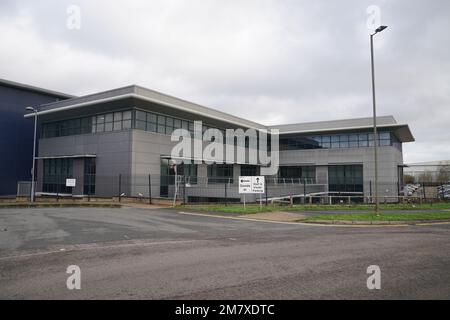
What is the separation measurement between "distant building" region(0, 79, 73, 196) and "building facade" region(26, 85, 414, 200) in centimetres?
335

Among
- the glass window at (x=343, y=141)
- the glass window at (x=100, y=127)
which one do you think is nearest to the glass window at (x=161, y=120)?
the glass window at (x=100, y=127)

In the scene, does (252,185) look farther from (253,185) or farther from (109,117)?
(109,117)

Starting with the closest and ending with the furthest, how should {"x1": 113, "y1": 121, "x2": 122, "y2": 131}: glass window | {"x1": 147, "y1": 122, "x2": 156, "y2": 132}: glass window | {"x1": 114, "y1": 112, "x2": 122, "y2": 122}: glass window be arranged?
{"x1": 113, "y1": 121, "x2": 122, "y2": 131}: glass window, {"x1": 114, "y1": 112, "x2": 122, "y2": 122}: glass window, {"x1": 147, "y1": 122, "x2": 156, "y2": 132}: glass window

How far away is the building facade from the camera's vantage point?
99.3 ft

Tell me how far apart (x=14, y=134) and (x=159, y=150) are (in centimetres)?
1906

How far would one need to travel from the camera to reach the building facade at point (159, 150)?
3028 centimetres

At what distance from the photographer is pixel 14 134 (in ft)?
128

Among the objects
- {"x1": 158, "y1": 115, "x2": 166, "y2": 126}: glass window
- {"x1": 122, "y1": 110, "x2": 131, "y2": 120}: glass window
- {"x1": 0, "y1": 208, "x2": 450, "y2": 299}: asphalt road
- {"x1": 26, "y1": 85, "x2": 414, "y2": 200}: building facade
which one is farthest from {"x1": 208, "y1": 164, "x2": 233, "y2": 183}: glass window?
{"x1": 0, "y1": 208, "x2": 450, "y2": 299}: asphalt road

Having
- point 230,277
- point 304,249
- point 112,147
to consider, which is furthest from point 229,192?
point 230,277

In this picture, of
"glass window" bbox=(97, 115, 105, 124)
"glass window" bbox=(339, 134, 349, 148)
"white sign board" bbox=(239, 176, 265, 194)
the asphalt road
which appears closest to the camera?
the asphalt road

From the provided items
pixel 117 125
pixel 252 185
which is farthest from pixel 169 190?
pixel 252 185

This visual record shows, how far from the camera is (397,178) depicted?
41.7 metres
